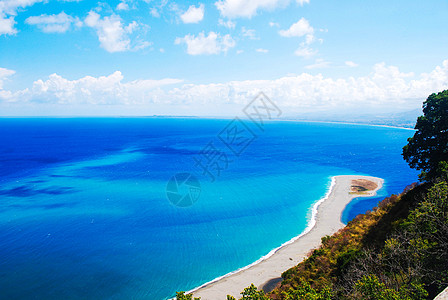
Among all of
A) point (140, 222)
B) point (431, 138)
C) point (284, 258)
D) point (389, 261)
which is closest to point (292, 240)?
point (284, 258)

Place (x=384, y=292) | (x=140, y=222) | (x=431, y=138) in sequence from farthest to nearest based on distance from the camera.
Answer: (x=140, y=222) → (x=431, y=138) → (x=384, y=292)

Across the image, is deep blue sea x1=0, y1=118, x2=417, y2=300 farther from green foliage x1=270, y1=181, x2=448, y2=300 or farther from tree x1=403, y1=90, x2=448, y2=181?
tree x1=403, y1=90, x2=448, y2=181

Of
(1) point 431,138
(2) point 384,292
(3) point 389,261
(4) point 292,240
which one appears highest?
(1) point 431,138

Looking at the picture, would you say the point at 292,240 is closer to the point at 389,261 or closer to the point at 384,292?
the point at 389,261

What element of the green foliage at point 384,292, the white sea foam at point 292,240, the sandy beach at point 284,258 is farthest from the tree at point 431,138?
the white sea foam at point 292,240

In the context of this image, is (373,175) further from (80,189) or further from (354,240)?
(80,189)

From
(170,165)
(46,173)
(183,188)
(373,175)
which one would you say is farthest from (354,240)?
(46,173)

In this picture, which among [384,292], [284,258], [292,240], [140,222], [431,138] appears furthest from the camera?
[140,222]

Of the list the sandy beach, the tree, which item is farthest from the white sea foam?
the tree
